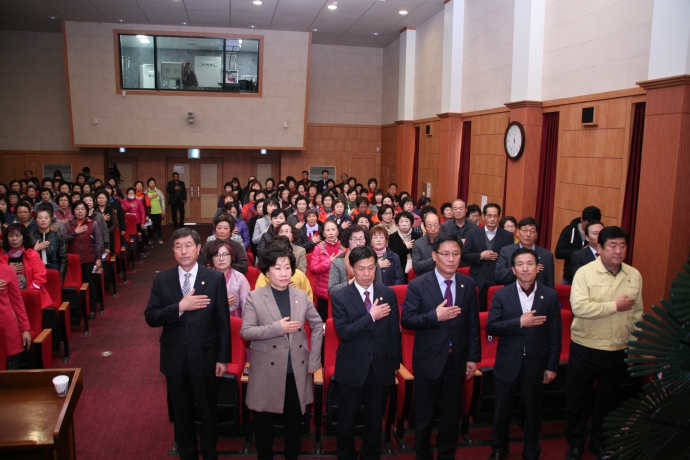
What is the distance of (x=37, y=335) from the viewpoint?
4656 mm

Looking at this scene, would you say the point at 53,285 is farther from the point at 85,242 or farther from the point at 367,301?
the point at 367,301

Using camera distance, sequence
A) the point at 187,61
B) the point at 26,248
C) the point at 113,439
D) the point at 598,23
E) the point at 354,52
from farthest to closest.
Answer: the point at 354,52, the point at 187,61, the point at 598,23, the point at 26,248, the point at 113,439

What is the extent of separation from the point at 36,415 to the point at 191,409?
3.15ft

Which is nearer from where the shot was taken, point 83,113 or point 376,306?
point 376,306

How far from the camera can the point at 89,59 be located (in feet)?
43.8

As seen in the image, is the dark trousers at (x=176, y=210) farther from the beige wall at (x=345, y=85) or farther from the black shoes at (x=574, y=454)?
the black shoes at (x=574, y=454)

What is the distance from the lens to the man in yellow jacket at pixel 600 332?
3723 mm

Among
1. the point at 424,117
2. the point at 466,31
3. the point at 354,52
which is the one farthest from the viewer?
the point at 354,52

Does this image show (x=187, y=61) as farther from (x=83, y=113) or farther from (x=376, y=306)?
(x=376, y=306)

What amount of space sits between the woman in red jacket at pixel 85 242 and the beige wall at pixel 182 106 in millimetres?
7566

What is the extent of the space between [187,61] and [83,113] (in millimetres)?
2938

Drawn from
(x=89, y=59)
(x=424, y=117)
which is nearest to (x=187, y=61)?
(x=89, y=59)

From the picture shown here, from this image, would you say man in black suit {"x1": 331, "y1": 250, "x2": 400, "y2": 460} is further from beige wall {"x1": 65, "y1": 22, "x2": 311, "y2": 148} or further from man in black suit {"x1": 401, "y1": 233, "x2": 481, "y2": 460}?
beige wall {"x1": 65, "y1": 22, "x2": 311, "y2": 148}

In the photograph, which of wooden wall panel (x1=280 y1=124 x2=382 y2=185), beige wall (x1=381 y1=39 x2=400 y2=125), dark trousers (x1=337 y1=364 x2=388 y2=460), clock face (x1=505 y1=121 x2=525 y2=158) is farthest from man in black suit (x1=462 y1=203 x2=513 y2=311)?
wooden wall panel (x1=280 y1=124 x2=382 y2=185)
